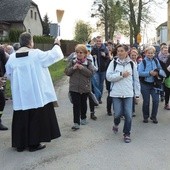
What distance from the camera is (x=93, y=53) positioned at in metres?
11.1

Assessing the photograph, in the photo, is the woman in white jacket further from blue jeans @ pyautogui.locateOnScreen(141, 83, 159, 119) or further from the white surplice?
blue jeans @ pyautogui.locateOnScreen(141, 83, 159, 119)

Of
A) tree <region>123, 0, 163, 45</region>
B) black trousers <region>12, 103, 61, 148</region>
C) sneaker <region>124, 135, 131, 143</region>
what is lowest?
sneaker <region>124, 135, 131, 143</region>

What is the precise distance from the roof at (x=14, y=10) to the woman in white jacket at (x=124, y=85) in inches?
2107

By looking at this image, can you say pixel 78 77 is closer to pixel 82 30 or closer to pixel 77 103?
pixel 77 103

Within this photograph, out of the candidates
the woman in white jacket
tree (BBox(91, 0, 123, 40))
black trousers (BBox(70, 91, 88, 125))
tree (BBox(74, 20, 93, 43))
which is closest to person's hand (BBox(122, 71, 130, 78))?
the woman in white jacket

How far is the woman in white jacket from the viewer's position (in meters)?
7.30

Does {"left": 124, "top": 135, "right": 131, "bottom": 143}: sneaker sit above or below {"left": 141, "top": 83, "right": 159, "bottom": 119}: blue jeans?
below

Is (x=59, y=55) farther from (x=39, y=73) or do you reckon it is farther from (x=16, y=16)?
(x=16, y=16)

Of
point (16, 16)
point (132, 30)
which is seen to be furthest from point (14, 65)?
point (16, 16)

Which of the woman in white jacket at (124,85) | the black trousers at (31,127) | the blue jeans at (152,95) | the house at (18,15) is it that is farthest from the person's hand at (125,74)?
the house at (18,15)

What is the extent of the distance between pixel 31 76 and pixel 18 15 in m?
55.1

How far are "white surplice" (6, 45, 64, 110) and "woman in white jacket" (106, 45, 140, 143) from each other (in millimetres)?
1289

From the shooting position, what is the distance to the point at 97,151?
670 cm

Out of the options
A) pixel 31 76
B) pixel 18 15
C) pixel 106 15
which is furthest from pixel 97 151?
pixel 18 15
